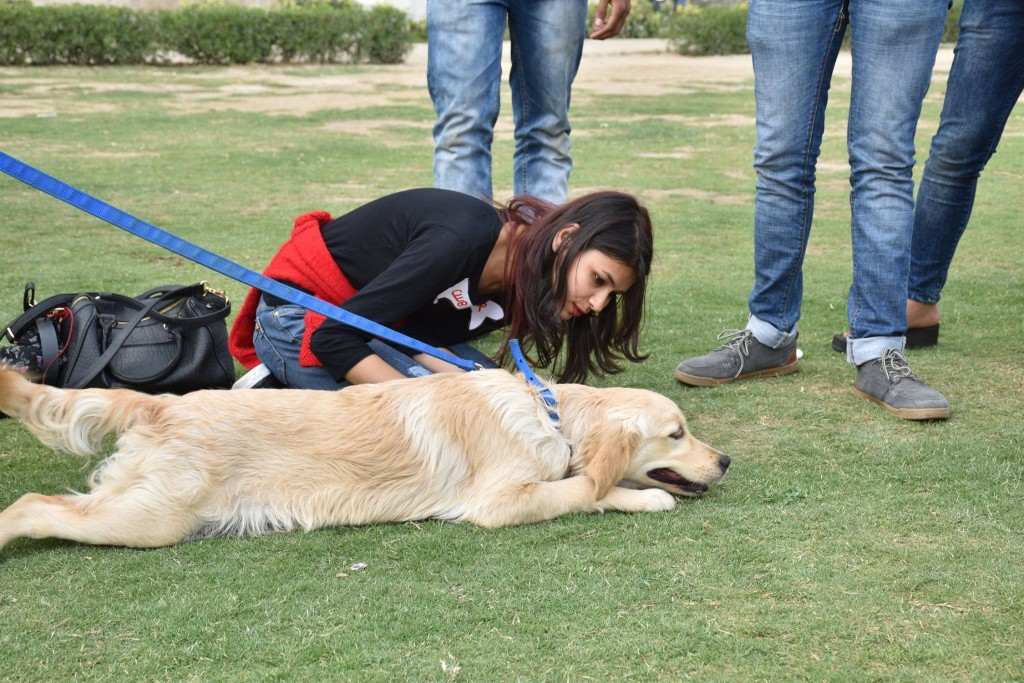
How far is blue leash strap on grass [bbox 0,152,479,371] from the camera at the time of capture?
3.11m

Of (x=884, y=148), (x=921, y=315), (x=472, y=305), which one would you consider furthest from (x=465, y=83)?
(x=921, y=315)

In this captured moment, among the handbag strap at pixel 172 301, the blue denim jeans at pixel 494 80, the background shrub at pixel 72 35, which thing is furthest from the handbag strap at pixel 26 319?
the background shrub at pixel 72 35

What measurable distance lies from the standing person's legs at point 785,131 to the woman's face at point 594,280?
1.16 metres

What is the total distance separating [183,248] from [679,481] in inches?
75.5

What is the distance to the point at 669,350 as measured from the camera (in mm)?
5602

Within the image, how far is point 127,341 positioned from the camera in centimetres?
445

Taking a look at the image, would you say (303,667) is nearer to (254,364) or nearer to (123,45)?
(254,364)

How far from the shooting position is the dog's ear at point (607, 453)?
358 centimetres

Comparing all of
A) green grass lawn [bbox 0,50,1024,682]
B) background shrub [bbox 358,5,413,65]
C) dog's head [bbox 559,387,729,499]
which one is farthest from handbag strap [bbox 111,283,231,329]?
background shrub [bbox 358,5,413,65]

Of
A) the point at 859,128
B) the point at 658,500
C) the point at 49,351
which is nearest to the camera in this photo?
the point at 658,500

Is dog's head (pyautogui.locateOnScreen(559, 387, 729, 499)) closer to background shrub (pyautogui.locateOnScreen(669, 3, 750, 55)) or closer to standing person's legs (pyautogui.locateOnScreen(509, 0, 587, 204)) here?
standing person's legs (pyautogui.locateOnScreen(509, 0, 587, 204))

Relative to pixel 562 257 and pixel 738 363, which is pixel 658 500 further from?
pixel 738 363

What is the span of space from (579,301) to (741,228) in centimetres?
509

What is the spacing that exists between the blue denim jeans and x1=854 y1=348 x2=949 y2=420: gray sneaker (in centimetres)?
189
